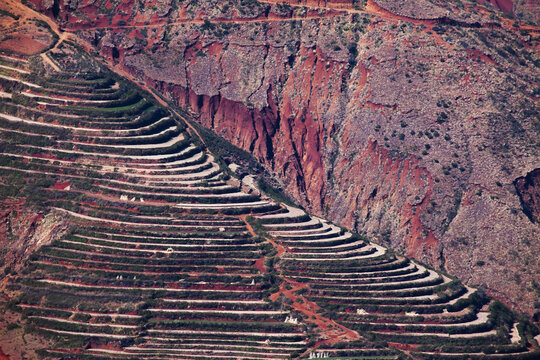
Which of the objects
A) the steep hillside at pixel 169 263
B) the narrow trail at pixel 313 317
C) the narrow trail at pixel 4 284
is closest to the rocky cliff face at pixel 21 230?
the steep hillside at pixel 169 263

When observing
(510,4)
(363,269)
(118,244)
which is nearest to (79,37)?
(118,244)

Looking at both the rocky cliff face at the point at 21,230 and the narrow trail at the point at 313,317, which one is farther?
the rocky cliff face at the point at 21,230

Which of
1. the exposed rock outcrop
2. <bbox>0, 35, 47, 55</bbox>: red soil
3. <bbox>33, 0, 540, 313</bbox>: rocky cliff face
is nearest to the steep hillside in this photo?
the exposed rock outcrop

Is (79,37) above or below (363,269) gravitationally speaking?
above

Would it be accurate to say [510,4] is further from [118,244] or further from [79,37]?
[118,244]

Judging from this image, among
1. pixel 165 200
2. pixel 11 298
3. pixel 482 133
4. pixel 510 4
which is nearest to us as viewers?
pixel 11 298

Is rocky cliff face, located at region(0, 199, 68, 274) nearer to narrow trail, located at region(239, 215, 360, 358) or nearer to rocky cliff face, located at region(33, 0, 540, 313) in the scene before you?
narrow trail, located at region(239, 215, 360, 358)

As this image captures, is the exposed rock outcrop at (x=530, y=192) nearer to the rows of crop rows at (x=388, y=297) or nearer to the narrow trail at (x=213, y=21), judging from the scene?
the rows of crop rows at (x=388, y=297)
